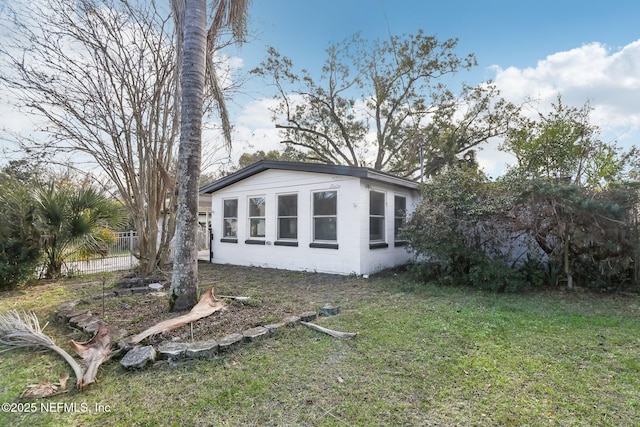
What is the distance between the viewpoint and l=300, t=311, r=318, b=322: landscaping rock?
4329 mm

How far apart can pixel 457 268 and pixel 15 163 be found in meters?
10.9

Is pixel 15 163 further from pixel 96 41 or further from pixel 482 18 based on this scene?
pixel 482 18

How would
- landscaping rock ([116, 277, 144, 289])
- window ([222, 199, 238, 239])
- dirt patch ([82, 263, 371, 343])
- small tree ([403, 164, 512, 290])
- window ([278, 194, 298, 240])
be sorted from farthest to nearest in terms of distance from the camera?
window ([222, 199, 238, 239]) < window ([278, 194, 298, 240]) < landscaping rock ([116, 277, 144, 289]) < small tree ([403, 164, 512, 290]) < dirt patch ([82, 263, 371, 343])

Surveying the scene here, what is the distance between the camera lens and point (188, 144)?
180 inches

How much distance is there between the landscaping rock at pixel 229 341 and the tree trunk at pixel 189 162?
1308mm

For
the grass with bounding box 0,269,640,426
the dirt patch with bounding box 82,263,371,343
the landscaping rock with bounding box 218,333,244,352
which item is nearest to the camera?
the grass with bounding box 0,269,640,426

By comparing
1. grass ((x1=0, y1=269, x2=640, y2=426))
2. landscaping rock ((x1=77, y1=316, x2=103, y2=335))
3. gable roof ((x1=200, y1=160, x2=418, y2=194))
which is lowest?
grass ((x1=0, y1=269, x2=640, y2=426))

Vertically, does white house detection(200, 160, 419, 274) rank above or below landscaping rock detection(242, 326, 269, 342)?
above

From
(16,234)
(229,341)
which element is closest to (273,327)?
(229,341)

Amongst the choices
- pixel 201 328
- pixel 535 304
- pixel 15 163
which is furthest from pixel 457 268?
pixel 15 163

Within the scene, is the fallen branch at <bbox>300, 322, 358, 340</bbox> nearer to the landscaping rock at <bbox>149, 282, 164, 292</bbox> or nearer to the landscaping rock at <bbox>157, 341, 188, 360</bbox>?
the landscaping rock at <bbox>157, 341, 188, 360</bbox>

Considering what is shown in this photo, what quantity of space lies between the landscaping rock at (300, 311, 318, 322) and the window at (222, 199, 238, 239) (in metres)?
6.98

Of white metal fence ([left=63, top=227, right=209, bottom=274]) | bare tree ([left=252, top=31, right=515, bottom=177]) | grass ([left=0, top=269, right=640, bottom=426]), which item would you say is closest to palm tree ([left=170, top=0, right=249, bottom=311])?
grass ([left=0, top=269, right=640, bottom=426])

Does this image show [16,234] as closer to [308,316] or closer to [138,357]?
[138,357]
